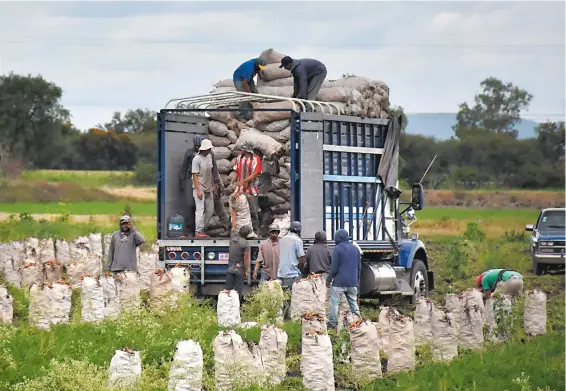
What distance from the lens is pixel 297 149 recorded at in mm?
19531

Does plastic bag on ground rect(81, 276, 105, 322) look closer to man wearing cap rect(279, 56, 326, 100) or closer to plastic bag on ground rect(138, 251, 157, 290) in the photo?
plastic bag on ground rect(138, 251, 157, 290)

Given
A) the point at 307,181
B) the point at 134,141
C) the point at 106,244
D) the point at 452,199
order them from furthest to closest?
the point at 134,141, the point at 452,199, the point at 106,244, the point at 307,181

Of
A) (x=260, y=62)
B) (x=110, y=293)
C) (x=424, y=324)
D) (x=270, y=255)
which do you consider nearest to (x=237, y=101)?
(x=260, y=62)

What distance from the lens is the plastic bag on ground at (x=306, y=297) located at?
1819 centimetres

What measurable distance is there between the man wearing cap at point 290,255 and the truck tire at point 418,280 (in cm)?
340

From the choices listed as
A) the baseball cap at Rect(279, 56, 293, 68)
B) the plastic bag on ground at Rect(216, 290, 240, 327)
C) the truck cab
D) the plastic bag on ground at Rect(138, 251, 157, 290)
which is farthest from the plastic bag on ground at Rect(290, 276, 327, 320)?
the truck cab

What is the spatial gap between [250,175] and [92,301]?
4018 mm

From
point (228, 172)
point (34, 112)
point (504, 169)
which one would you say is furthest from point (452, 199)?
point (228, 172)

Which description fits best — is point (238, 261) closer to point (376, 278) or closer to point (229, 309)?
point (376, 278)

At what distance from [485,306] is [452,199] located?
33.0 meters

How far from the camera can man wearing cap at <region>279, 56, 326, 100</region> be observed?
827 inches

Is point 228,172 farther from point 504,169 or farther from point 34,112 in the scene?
point 34,112

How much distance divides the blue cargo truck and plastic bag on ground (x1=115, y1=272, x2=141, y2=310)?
7.34ft

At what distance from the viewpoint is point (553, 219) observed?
31.6 metres
